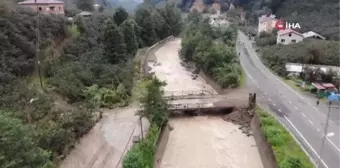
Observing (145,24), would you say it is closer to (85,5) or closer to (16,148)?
(85,5)

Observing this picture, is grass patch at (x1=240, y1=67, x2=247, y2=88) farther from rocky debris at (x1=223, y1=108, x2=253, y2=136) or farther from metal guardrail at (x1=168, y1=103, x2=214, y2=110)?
metal guardrail at (x1=168, y1=103, x2=214, y2=110)

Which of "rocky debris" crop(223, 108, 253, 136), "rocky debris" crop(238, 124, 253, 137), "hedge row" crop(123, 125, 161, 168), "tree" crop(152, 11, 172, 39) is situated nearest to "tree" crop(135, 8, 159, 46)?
"tree" crop(152, 11, 172, 39)

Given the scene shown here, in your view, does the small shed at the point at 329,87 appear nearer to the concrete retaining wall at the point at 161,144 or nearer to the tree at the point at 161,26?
the concrete retaining wall at the point at 161,144

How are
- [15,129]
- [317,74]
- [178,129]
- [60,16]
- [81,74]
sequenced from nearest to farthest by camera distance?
[15,129], [178,129], [81,74], [317,74], [60,16]

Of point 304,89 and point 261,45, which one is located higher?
point 261,45

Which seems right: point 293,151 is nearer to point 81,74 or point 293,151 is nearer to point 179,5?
point 81,74

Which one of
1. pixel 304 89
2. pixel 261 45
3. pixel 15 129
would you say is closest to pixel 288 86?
pixel 304 89
